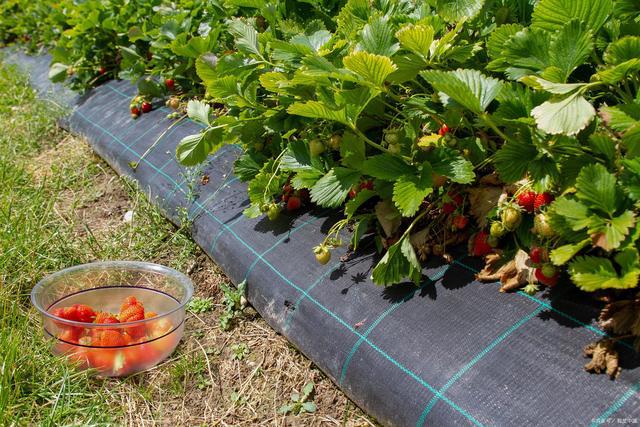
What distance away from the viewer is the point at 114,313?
2363 millimetres

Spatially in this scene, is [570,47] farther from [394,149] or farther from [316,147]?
[316,147]

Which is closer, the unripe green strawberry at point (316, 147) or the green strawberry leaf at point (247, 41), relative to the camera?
the unripe green strawberry at point (316, 147)

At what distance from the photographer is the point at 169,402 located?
1.99 m

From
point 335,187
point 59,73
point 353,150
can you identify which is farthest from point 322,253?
point 59,73

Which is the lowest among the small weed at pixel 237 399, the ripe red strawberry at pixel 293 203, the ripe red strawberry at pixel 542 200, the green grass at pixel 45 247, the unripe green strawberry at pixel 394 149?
the green grass at pixel 45 247

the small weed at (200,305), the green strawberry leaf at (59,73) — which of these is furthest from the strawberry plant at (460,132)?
the green strawberry leaf at (59,73)

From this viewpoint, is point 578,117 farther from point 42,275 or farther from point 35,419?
point 42,275

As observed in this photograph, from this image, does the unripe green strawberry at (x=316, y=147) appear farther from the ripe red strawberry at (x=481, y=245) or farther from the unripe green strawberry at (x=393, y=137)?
the ripe red strawberry at (x=481, y=245)

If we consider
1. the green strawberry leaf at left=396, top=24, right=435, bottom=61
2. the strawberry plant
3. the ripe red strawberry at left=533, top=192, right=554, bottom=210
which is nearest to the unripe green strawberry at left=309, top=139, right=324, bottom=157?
the strawberry plant

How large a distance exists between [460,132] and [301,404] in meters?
0.89

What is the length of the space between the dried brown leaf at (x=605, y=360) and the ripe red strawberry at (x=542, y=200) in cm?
35

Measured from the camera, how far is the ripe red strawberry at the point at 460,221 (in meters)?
1.80

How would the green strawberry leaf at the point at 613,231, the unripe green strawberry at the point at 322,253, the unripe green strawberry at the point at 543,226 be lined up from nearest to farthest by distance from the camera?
the green strawberry leaf at the point at 613,231 → the unripe green strawberry at the point at 543,226 → the unripe green strawberry at the point at 322,253

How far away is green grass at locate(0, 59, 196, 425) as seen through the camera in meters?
1.84
